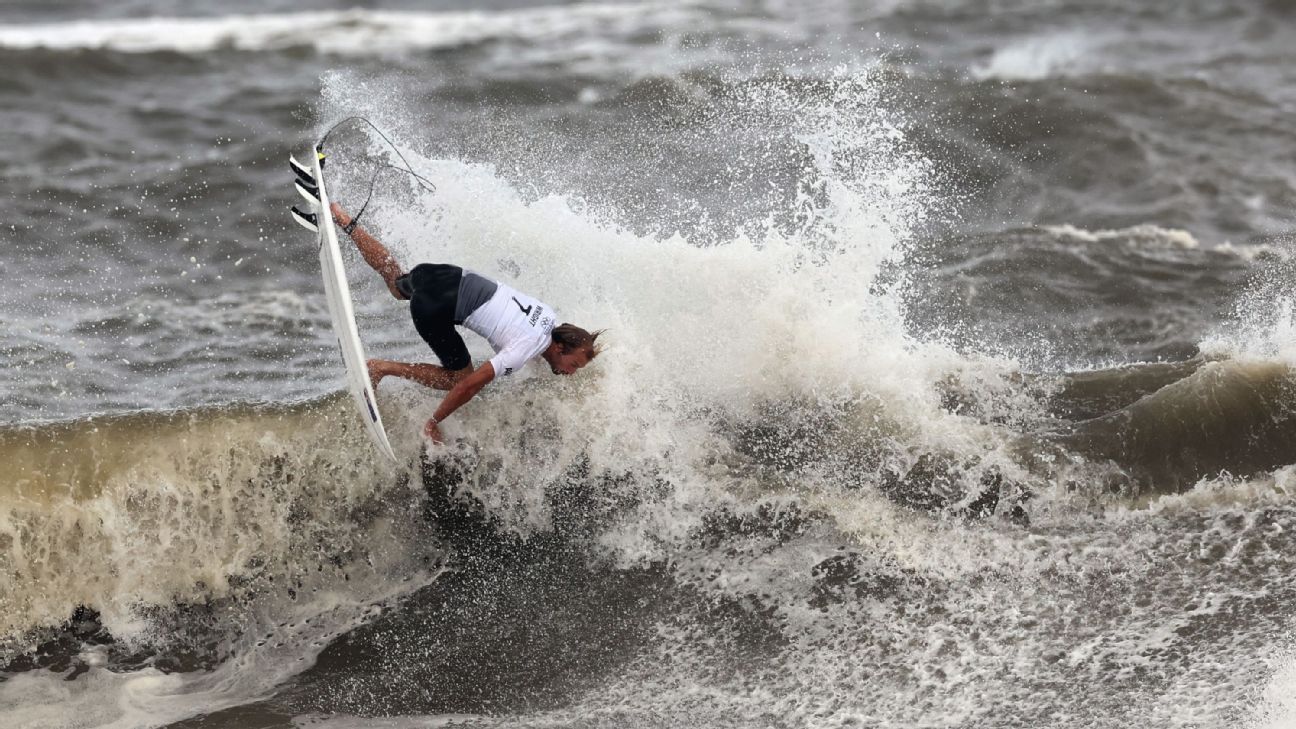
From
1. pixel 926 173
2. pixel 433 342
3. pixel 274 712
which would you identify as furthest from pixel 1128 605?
pixel 926 173

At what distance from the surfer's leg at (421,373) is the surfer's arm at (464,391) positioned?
265 millimetres

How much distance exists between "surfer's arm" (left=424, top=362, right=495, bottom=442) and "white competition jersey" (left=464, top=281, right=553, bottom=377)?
0.19ft

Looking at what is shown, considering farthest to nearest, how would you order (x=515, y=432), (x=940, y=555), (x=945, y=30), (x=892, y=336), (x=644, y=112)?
(x=945, y=30) → (x=644, y=112) → (x=892, y=336) → (x=515, y=432) → (x=940, y=555)

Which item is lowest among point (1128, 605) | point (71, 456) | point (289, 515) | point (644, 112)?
point (1128, 605)

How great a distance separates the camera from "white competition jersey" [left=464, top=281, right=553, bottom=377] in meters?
7.34

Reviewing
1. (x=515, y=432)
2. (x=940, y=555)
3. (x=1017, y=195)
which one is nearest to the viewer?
(x=940, y=555)

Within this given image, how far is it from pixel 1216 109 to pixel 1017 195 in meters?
4.28

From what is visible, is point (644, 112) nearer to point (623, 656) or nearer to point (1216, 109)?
point (1216, 109)

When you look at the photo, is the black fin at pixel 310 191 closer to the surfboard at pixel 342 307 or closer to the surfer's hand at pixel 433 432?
the surfboard at pixel 342 307

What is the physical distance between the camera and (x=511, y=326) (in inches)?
291

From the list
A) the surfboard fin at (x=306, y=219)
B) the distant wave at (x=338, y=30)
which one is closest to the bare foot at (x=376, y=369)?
the surfboard fin at (x=306, y=219)

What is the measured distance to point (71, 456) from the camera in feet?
25.3

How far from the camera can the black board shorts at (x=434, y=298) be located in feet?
24.1

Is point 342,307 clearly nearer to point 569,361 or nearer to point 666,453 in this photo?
point 569,361
